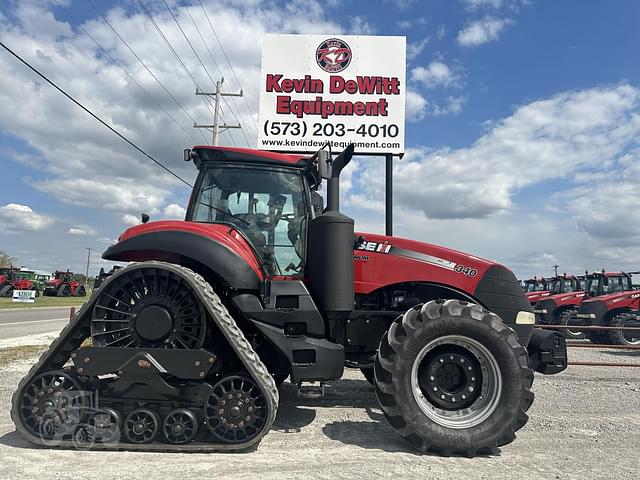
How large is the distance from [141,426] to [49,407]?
0.75m

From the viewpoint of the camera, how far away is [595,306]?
1332cm

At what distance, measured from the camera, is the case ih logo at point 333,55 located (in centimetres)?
1028

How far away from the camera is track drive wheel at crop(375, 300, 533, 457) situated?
11.8 ft

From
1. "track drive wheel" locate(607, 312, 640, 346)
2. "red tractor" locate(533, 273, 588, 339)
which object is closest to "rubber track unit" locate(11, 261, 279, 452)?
"track drive wheel" locate(607, 312, 640, 346)

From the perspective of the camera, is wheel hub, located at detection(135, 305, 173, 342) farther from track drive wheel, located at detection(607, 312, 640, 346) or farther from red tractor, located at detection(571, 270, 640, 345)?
track drive wheel, located at detection(607, 312, 640, 346)

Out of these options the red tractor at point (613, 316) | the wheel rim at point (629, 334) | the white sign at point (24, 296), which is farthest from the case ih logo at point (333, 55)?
the white sign at point (24, 296)

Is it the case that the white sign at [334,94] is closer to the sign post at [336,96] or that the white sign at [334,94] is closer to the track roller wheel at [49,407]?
the sign post at [336,96]

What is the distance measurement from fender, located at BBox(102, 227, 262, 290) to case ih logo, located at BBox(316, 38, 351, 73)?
24.8 feet

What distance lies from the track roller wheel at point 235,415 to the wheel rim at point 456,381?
1.25 m

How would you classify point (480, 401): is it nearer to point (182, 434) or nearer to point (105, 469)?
point (182, 434)

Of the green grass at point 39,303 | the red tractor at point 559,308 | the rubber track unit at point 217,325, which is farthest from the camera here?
the green grass at point 39,303

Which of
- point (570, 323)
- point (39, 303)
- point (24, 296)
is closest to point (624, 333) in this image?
point (570, 323)

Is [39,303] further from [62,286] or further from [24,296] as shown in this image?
[62,286]

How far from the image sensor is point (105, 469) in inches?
125
